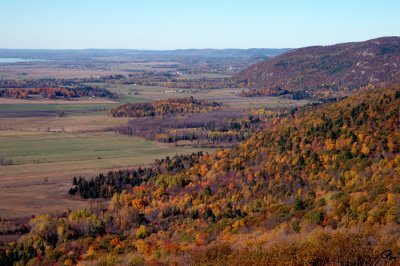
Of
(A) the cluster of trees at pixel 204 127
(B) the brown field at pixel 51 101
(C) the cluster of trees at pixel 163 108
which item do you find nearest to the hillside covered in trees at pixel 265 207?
(A) the cluster of trees at pixel 204 127

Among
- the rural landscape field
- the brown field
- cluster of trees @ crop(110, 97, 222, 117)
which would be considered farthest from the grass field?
the brown field

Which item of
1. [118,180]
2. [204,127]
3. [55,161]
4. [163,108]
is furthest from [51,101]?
[118,180]

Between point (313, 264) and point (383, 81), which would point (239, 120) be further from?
point (313, 264)

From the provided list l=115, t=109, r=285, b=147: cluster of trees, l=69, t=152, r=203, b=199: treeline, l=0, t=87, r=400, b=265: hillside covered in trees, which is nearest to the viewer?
l=0, t=87, r=400, b=265: hillside covered in trees

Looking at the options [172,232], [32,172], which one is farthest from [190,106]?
[172,232]

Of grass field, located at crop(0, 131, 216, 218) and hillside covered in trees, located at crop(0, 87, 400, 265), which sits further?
grass field, located at crop(0, 131, 216, 218)

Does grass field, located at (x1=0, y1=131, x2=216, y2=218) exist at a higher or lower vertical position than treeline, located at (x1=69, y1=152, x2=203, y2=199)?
lower

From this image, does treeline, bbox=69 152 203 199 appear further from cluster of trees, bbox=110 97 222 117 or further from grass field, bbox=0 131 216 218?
cluster of trees, bbox=110 97 222 117

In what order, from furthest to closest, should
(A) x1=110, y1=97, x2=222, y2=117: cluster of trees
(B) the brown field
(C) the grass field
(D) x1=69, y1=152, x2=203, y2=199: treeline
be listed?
(B) the brown field → (A) x1=110, y1=97, x2=222, y2=117: cluster of trees → (D) x1=69, y1=152, x2=203, y2=199: treeline → (C) the grass field
